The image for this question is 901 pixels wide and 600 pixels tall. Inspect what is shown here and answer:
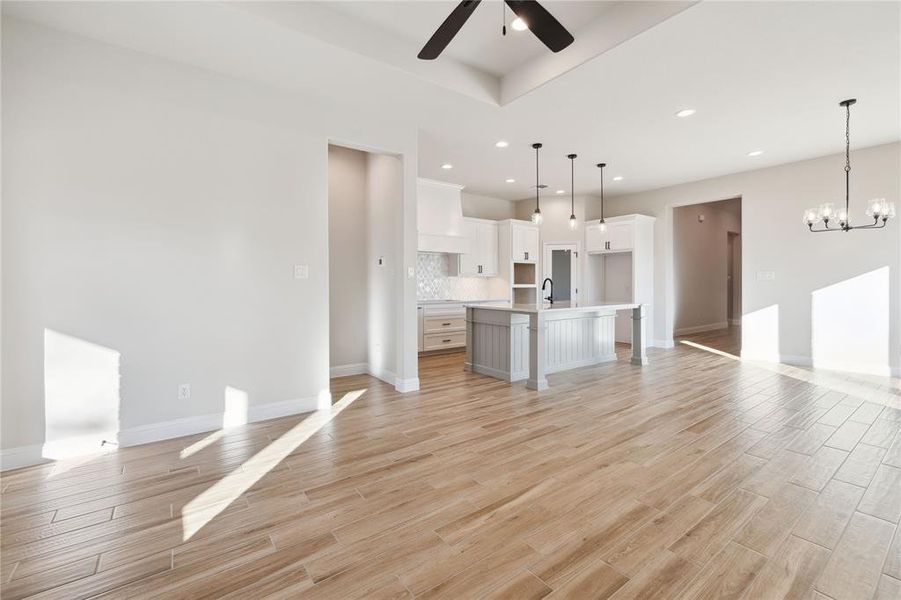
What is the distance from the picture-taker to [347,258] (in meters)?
5.20

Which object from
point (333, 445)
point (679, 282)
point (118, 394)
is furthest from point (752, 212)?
point (118, 394)

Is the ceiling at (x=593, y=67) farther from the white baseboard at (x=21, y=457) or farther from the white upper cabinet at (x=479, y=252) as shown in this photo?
the white baseboard at (x=21, y=457)

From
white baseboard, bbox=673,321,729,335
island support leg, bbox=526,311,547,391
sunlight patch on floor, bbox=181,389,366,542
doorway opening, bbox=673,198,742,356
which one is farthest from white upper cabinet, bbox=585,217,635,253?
sunlight patch on floor, bbox=181,389,366,542

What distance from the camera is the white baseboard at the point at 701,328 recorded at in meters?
8.54

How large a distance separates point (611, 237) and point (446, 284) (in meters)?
3.26

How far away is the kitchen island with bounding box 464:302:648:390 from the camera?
14.7 feet

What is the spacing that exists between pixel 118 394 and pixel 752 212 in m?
8.09

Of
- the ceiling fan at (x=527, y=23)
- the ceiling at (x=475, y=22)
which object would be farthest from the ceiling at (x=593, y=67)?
the ceiling fan at (x=527, y=23)

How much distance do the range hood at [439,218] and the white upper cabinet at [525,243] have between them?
4.31 ft

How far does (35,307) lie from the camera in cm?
259

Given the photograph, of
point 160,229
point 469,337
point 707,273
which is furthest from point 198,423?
point 707,273

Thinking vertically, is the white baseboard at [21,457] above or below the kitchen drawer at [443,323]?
below

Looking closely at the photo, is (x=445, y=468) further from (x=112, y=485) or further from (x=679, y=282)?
(x=679, y=282)

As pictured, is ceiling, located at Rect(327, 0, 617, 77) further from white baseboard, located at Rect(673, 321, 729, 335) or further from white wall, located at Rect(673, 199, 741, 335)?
white baseboard, located at Rect(673, 321, 729, 335)
